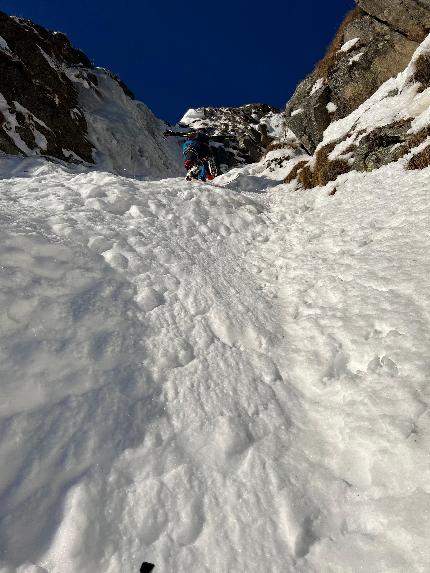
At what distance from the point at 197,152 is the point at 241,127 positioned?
120 feet

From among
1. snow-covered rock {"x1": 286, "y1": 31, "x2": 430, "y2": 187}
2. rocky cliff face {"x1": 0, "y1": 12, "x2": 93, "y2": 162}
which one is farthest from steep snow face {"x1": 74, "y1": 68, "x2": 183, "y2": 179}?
snow-covered rock {"x1": 286, "y1": 31, "x2": 430, "y2": 187}

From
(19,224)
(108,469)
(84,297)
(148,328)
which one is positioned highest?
(19,224)

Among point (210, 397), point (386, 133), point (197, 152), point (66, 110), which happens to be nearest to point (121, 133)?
point (66, 110)

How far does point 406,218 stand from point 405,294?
239cm

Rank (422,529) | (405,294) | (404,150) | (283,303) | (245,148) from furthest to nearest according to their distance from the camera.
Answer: (245,148), (404,150), (283,303), (405,294), (422,529)

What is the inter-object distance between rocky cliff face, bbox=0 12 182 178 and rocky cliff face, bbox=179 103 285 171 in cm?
818

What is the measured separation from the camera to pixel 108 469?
3152 mm

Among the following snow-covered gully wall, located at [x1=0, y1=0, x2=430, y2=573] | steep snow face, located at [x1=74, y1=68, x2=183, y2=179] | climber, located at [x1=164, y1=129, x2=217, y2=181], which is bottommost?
snow-covered gully wall, located at [x1=0, y1=0, x2=430, y2=573]

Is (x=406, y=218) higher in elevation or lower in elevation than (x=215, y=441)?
higher

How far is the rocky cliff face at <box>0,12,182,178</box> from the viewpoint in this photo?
59.8 feet

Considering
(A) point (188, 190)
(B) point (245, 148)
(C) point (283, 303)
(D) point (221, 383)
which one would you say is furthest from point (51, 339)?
(B) point (245, 148)

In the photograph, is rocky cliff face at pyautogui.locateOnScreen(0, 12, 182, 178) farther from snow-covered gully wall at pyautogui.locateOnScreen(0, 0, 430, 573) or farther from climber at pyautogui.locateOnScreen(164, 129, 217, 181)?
snow-covered gully wall at pyautogui.locateOnScreen(0, 0, 430, 573)

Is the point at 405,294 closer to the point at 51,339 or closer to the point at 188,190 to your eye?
the point at 51,339

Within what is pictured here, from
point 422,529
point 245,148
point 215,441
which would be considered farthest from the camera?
point 245,148
